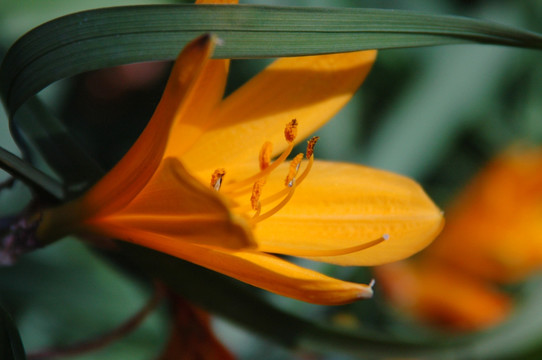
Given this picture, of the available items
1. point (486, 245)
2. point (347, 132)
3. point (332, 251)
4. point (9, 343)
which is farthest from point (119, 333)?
point (486, 245)

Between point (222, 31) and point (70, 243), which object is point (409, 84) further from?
point (222, 31)

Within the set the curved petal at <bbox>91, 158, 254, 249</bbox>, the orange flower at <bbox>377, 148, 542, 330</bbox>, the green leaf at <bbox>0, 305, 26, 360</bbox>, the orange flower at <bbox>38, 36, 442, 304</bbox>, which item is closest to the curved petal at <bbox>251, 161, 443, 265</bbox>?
the orange flower at <bbox>38, 36, 442, 304</bbox>

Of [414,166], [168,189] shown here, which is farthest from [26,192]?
[414,166]

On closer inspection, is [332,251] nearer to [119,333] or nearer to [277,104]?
[277,104]

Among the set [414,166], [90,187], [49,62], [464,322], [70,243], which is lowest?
[464,322]

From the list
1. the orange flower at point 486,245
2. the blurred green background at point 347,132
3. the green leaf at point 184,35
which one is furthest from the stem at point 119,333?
the orange flower at point 486,245
